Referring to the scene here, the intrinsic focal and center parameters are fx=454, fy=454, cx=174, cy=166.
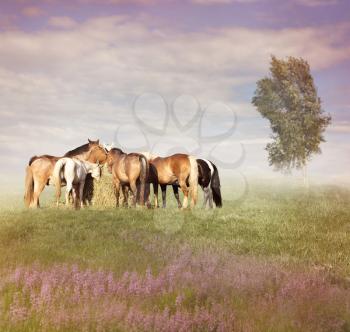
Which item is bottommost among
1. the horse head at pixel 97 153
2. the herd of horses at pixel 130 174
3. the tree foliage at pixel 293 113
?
the herd of horses at pixel 130 174

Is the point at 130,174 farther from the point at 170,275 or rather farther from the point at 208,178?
the point at 170,275

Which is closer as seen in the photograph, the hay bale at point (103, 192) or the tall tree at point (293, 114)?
the hay bale at point (103, 192)

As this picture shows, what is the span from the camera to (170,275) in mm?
7629

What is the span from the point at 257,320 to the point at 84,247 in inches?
223

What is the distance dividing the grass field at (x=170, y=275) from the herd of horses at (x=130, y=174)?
4475mm

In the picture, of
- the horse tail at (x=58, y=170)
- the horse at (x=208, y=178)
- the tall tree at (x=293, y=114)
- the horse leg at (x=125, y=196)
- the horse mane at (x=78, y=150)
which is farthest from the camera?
the tall tree at (x=293, y=114)

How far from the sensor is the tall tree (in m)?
48.8

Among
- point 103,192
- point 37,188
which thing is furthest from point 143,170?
point 37,188

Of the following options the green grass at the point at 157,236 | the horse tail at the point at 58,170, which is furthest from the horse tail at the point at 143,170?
the horse tail at the point at 58,170

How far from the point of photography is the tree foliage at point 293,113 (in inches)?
1921

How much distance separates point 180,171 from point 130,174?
2.25 m

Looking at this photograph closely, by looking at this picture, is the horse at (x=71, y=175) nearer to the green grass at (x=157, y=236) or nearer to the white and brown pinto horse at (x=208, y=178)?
the green grass at (x=157, y=236)

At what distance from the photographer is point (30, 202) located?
20.9 metres

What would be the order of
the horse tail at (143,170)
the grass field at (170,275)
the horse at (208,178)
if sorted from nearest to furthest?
the grass field at (170,275) → the horse tail at (143,170) → the horse at (208,178)
